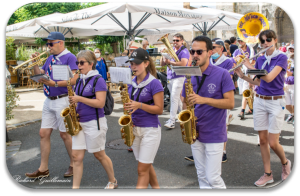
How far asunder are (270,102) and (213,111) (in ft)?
4.58

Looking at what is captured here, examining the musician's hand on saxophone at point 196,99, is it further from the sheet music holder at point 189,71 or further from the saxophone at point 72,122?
the saxophone at point 72,122

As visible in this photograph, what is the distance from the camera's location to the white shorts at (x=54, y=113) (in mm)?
4000

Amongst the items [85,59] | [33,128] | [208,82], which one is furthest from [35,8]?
[208,82]

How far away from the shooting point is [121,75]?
288cm

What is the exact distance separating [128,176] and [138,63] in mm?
1967

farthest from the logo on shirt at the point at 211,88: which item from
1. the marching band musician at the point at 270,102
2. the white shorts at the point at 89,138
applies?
the white shorts at the point at 89,138

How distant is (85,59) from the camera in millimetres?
3377

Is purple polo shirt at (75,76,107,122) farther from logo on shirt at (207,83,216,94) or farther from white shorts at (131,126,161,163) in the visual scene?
logo on shirt at (207,83,216,94)

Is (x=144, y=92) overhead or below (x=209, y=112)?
overhead

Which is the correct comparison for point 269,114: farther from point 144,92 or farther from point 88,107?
point 88,107

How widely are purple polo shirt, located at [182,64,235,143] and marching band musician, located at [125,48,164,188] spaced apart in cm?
50

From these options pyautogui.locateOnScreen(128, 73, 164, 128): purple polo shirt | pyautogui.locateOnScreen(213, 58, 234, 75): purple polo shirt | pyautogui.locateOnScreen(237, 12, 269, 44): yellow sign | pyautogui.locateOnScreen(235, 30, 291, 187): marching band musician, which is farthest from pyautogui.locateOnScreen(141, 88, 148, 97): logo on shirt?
pyautogui.locateOnScreen(237, 12, 269, 44): yellow sign

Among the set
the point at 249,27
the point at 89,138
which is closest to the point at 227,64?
the point at 249,27
